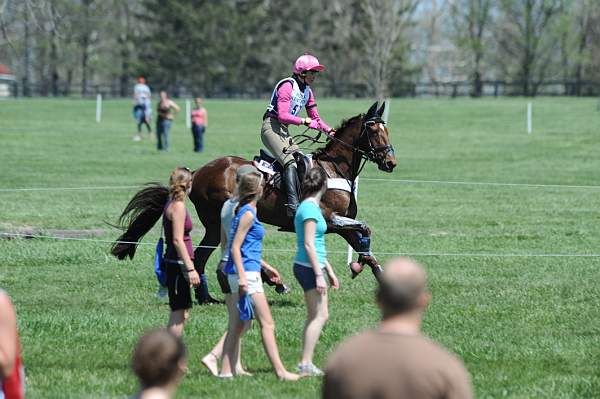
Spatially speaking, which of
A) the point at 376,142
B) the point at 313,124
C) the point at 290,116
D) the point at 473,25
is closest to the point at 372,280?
the point at 376,142

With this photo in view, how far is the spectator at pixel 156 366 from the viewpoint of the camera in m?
5.24

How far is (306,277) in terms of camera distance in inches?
372

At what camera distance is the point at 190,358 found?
1028 cm

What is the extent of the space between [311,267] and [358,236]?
4.63 metres

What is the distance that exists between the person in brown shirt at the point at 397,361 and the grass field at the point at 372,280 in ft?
12.6

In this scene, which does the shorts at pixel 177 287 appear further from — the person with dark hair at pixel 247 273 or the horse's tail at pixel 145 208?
the horse's tail at pixel 145 208

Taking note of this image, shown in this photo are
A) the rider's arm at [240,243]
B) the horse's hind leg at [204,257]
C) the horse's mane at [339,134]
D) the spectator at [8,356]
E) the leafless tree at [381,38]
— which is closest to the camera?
the spectator at [8,356]

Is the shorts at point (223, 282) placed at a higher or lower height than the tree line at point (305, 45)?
lower

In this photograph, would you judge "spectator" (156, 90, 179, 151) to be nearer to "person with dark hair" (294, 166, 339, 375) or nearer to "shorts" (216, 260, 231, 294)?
"shorts" (216, 260, 231, 294)

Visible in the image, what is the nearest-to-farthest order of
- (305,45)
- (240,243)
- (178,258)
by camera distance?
(240,243) < (178,258) < (305,45)

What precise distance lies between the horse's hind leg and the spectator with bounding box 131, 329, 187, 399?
7858mm

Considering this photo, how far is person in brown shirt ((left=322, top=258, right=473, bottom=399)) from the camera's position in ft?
15.8

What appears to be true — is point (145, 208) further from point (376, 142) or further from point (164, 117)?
point (164, 117)

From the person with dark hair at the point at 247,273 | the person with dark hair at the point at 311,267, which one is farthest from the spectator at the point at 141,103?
the person with dark hair at the point at 247,273
